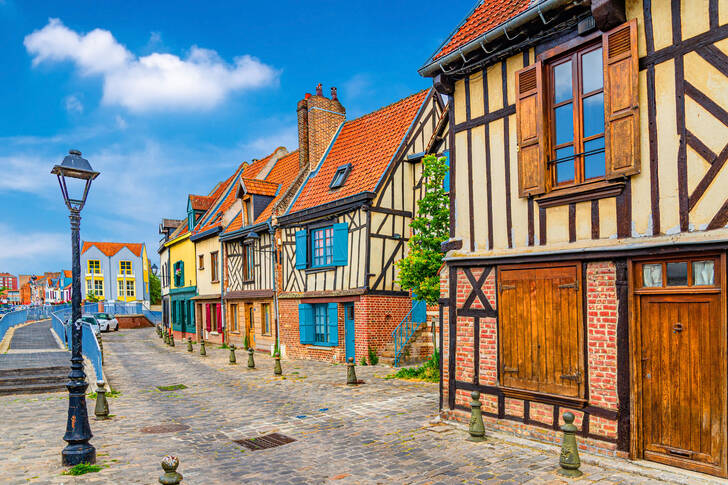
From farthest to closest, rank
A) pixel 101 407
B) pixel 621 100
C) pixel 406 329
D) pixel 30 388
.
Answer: pixel 406 329, pixel 30 388, pixel 101 407, pixel 621 100

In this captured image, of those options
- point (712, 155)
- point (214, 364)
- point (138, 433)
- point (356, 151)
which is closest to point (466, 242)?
point (712, 155)

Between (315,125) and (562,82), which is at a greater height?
(315,125)

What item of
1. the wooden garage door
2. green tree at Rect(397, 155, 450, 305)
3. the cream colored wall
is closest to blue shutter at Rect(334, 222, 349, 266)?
green tree at Rect(397, 155, 450, 305)

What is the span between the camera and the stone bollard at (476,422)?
24.0 feet

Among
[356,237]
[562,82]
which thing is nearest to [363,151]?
[356,237]

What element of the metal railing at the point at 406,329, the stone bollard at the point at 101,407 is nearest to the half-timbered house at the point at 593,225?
the stone bollard at the point at 101,407

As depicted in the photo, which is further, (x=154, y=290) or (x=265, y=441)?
(x=154, y=290)

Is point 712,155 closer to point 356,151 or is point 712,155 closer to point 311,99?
point 356,151

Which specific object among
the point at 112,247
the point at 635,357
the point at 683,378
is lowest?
the point at 683,378

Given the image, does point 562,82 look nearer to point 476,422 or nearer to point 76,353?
point 476,422

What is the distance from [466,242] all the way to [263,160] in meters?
20.8

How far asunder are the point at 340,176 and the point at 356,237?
9.48 ft

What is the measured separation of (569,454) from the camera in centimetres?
584

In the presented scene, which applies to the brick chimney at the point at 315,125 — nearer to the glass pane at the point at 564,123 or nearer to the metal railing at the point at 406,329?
the metal railing at the point at 406,329
